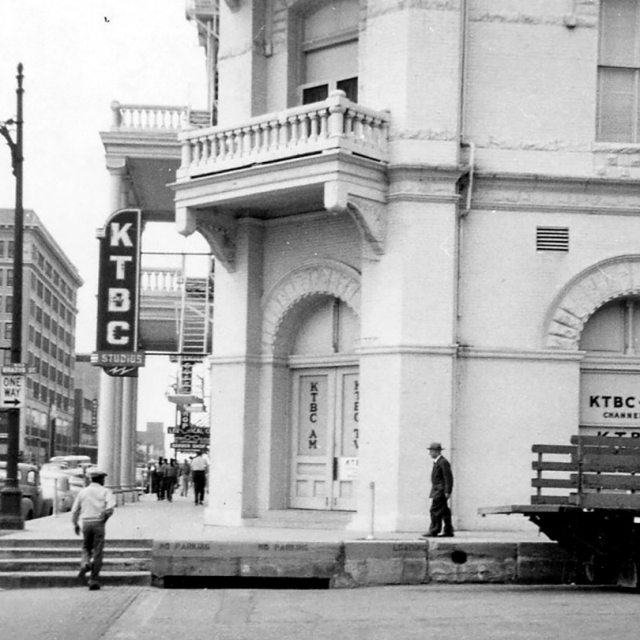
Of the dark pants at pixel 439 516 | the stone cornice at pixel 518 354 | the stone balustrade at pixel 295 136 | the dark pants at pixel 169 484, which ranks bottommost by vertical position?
the dark pants at pixel 169 484

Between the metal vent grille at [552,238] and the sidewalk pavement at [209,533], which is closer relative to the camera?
the sidewalk pavement at [209,533]

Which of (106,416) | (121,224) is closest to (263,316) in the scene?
(121,224)

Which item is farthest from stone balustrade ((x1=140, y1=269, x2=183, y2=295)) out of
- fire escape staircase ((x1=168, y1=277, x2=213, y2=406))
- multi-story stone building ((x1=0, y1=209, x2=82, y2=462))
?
multi-story stone building ((x1=0, y1=209, x2=82, y2=462))

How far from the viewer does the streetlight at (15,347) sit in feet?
87.9

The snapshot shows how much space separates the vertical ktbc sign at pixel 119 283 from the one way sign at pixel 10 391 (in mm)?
3608

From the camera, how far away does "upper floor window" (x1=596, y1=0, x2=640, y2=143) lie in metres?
23.8

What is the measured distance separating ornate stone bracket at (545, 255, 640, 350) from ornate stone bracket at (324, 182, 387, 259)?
3171mm

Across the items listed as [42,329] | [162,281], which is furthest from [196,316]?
[42,329]

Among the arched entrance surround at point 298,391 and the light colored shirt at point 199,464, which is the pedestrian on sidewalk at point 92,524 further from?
the light colored shirt at point 199,464

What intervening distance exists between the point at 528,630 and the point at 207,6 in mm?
26815

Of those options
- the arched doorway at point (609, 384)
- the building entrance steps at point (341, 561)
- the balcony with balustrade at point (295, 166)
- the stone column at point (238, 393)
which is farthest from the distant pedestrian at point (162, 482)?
the building entrance steps at point (341, 561)

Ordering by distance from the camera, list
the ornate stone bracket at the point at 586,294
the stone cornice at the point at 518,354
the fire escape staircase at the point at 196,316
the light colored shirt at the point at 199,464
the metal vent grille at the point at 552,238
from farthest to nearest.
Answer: the light colored shirt at the point at 199,464, the fire escape staircase at the point at 196,316, the metal vent grille at the point at 552,238, the ornate stone bracket at the point at 586,294, the stone cornice at the point at 518,354

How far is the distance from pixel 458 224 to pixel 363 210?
1.70 m

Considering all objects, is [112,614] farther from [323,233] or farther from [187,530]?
[323,233]
